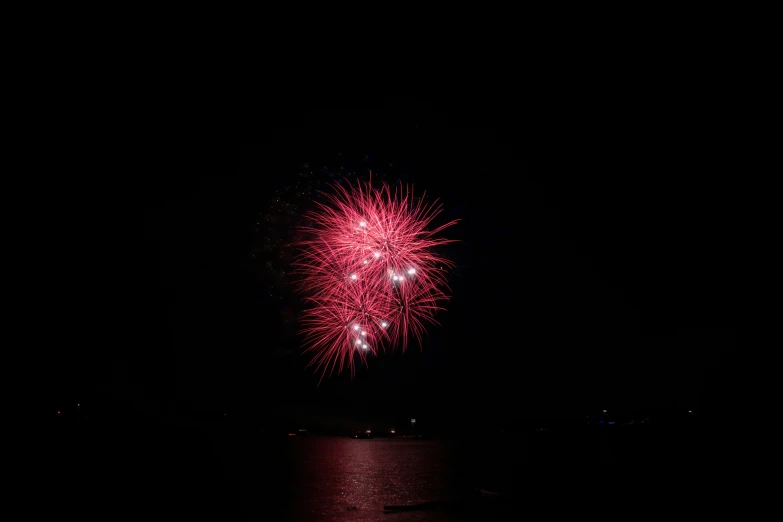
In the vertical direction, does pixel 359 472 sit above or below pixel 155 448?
below

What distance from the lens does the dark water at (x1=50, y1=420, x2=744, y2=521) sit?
6914 mm

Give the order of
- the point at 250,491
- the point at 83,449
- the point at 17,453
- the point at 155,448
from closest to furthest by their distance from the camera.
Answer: the point at 250,491
the point at 17,453
the point at 83,449
the point at 155,448

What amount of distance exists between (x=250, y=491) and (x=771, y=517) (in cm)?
688

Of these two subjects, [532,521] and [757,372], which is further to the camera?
[757,372]

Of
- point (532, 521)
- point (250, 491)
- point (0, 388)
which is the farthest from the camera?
point (0, 388)

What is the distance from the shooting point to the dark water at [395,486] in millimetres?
6914

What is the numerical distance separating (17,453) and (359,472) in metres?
6.97

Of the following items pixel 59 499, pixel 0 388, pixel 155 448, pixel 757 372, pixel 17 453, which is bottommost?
pixel 59 499

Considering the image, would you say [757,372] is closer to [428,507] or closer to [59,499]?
[428,507]

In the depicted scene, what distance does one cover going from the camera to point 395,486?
9250 mm

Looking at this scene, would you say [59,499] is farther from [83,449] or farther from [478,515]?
[83,449]

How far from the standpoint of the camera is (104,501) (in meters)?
7.27

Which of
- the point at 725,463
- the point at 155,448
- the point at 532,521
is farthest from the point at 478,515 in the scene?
the point at 155,448

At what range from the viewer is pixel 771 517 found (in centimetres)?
639
